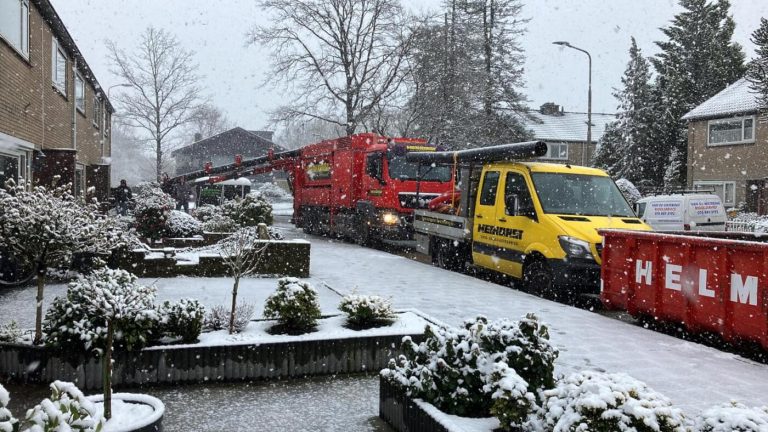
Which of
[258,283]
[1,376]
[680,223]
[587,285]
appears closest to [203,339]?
[1,376]

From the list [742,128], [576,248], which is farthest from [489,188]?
[742,128]

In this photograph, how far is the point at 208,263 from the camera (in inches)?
457

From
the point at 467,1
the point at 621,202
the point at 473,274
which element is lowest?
the point at 473,274

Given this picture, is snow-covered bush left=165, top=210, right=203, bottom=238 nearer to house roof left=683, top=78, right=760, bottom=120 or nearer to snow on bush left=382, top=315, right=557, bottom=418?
snow on bush left=382, top=315, right=557, bottom=418

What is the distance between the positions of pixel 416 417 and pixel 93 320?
114 inches

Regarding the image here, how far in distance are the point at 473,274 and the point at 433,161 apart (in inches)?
118

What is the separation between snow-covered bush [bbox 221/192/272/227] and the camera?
656 inches

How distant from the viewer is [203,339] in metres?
5.75

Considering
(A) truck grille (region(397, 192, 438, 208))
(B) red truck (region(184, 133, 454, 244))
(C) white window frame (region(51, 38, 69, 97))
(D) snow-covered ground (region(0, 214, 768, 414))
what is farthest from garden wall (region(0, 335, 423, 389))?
(C) white window frame (region(51, 38, 69, 97))

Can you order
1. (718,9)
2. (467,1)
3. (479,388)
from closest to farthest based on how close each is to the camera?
1. (479,388)
2. (467,1)
3. (718,9)

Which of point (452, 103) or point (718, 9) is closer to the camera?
point (452, 103)

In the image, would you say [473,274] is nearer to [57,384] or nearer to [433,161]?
[433,161]

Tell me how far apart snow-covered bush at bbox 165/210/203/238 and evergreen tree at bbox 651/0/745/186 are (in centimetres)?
3144

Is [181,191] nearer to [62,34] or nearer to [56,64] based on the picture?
[56,64]
